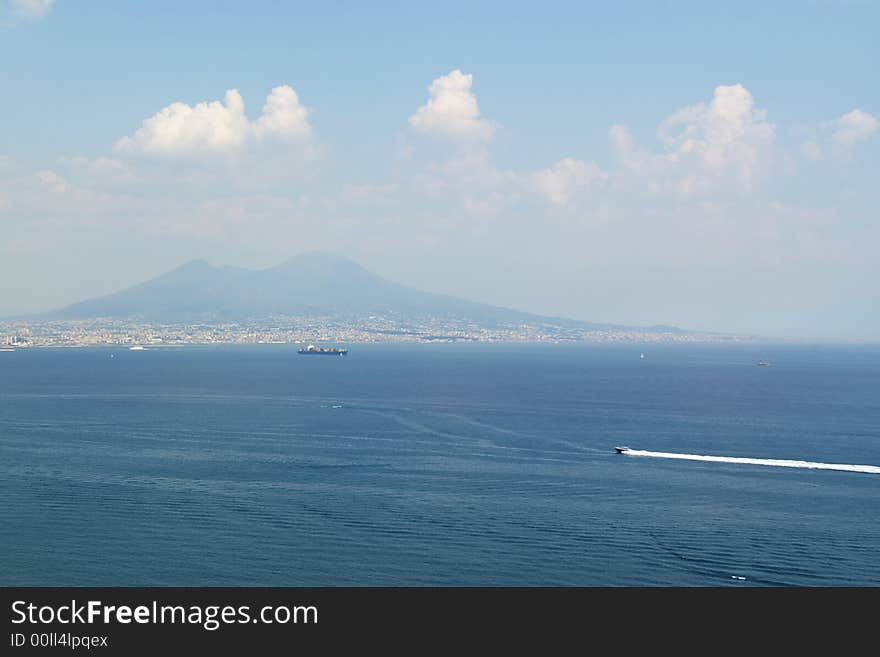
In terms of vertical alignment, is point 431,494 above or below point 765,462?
below

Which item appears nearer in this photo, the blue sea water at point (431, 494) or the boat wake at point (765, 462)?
the blue sea water at point (431, 494)

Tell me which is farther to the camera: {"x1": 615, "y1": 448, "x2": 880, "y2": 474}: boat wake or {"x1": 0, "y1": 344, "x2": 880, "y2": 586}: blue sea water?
{"x1": 615, "y1": 448, "x2": 880, "y2": 474}: boat wake

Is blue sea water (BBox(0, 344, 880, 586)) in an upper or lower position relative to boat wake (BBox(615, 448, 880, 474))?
lower

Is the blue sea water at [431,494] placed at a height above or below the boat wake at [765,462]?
below

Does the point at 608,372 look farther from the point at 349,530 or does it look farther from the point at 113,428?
the point at 349,530
